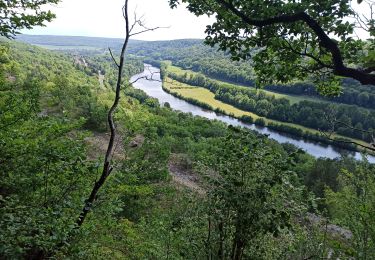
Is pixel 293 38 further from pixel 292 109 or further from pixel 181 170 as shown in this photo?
pixel 292 109

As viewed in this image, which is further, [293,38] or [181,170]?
[181,170]

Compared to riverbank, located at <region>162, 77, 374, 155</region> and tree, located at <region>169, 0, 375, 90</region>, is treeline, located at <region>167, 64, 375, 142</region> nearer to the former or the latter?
riverbank, located at <region>162, 77, 374, 155</region>

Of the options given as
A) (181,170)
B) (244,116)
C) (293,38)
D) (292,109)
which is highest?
(293,38)

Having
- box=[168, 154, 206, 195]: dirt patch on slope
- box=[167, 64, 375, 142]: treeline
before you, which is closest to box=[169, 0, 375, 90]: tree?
box=[168, 154, 206, 195]: dirt patch on slope

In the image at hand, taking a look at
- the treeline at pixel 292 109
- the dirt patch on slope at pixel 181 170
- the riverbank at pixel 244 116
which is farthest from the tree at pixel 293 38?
the treeline at pixel 292 109

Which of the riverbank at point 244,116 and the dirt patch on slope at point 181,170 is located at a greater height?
the dirt patch on slope at point 181,170

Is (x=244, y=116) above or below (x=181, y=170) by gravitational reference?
below

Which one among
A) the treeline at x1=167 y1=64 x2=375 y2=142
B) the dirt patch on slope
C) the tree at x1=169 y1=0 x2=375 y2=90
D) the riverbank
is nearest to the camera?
the tree at x1=169 y1=0 x2=375 y2=90

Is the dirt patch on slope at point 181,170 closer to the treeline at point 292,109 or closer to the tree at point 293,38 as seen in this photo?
the tree at point 293,38

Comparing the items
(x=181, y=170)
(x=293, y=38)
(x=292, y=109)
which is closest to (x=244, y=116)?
(x=292, y=109)
